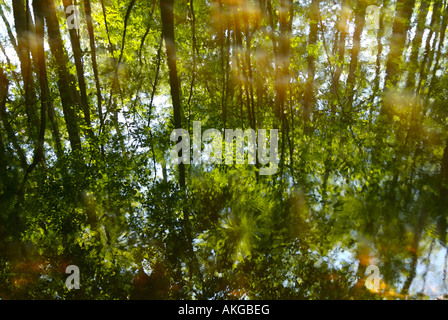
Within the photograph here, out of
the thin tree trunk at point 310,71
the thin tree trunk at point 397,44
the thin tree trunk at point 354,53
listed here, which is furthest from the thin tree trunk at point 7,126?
the thin tree trunk at point 397,44

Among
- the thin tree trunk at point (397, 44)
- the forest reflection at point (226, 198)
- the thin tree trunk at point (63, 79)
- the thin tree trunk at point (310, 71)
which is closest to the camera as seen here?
the forest reflection at point (226, 198)

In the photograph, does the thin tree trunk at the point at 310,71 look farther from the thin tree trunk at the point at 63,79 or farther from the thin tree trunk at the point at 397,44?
the thin tree trunk at the point at 63,79

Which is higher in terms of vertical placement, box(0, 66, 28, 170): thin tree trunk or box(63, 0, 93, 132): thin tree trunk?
box(63, 0, 93, 132): thin tree trunk

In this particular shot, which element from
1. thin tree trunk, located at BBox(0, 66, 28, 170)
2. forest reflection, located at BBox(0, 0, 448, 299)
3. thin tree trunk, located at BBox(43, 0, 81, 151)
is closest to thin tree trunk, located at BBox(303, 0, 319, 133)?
forest reflection, located at BBox(0, 0, 448, 299)

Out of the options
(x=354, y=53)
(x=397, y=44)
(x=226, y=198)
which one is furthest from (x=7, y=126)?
(x=397, y=44)

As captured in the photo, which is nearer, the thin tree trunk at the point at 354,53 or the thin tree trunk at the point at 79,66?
the thin tree trunk at the point at 79,66

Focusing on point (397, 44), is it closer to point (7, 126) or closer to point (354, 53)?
point (354, 53)

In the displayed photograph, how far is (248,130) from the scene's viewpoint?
609cm

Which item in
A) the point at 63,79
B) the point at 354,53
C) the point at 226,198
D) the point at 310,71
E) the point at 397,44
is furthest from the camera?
the point at 354,53

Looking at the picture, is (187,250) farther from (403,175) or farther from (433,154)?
(433,154)

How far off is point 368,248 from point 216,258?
1397 mm

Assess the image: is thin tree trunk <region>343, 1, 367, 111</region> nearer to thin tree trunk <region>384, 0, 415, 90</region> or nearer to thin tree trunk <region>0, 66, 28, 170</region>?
thin tree trunk <region>384, 0, 415, 90</region>

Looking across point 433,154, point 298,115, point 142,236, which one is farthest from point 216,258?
point 298,115

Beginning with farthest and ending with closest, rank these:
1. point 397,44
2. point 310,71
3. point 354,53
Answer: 1. point 354,53
2. point 310,71
3. point 397,44
